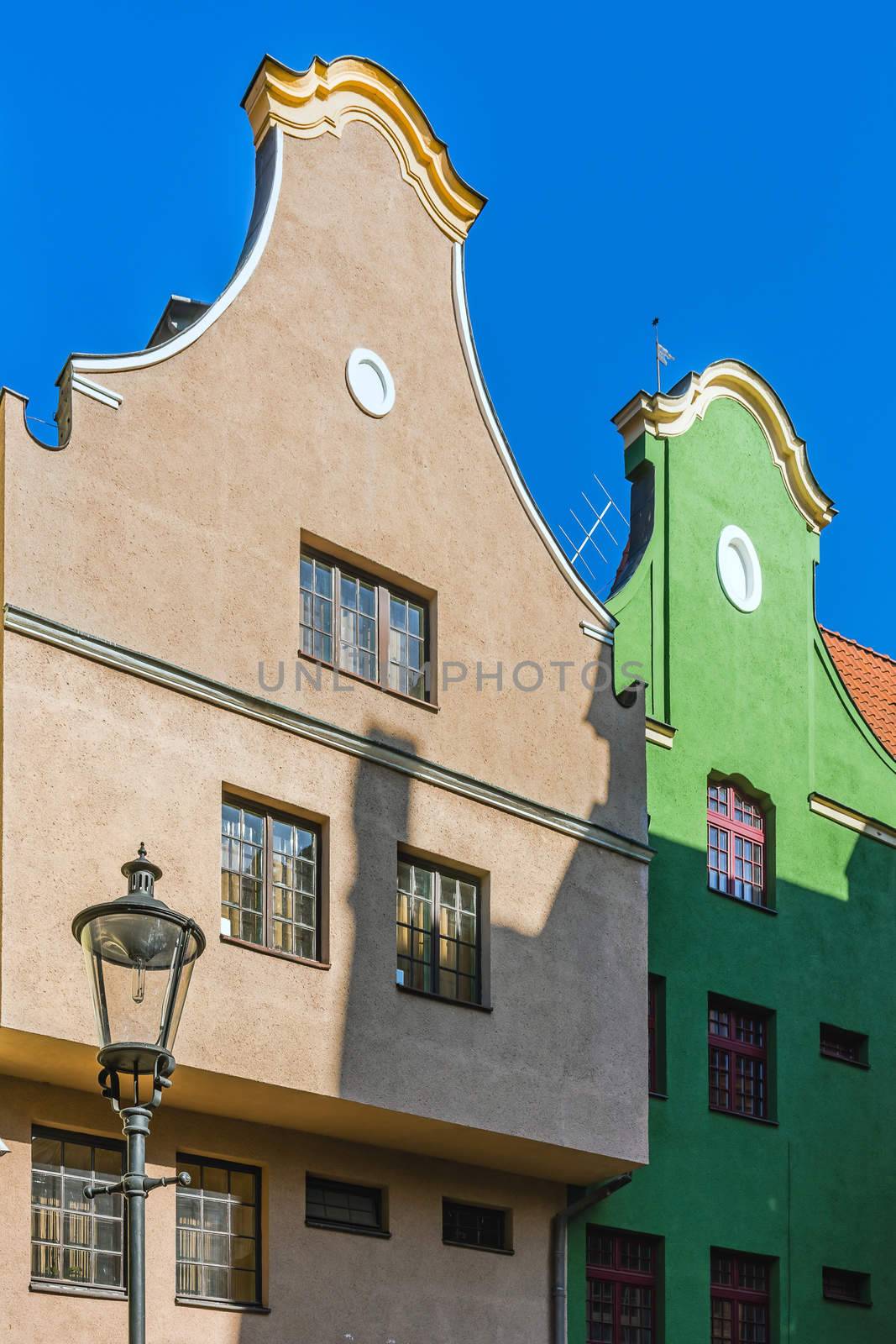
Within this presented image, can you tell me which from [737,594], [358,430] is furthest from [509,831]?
[737,594]

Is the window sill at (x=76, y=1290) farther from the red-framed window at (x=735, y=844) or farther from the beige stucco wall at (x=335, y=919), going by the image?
the red-framed window at (x=735, y=844)

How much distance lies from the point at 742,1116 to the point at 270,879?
695 centimetres

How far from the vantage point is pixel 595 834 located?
1939 cm

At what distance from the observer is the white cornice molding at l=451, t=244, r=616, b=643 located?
66.0 ft

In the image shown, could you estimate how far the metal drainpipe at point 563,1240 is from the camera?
18.4 metres

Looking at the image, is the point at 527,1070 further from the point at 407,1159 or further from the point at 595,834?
the point at 595,834

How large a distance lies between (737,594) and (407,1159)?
28.2 feet

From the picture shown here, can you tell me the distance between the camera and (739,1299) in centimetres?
2045

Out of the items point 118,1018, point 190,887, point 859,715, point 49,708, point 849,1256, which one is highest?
point 859,715

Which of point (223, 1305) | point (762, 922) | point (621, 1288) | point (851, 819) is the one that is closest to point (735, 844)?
point (762, 922)

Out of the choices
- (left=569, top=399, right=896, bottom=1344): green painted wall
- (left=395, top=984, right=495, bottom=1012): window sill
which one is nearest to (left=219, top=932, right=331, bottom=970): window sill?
(left=395, top=984, right=495, bottom=1012): window sill

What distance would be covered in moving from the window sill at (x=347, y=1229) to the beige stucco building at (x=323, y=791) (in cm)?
3

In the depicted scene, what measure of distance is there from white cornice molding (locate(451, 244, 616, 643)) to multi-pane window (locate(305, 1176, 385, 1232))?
20.6 ft

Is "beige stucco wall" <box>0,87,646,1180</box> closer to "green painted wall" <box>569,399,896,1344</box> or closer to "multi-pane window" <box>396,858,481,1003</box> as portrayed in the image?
"multi-pane window" <box>396,858,481,1003</box>
